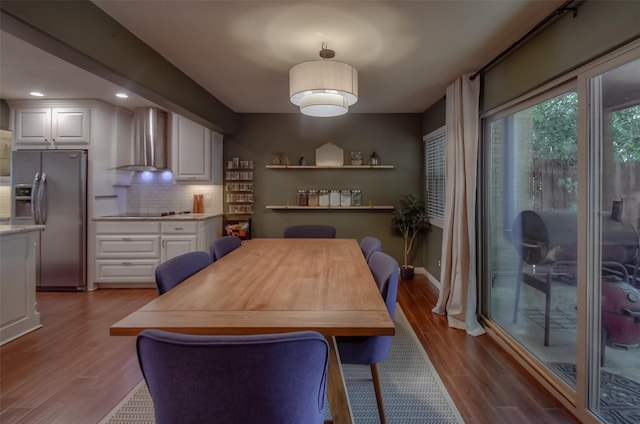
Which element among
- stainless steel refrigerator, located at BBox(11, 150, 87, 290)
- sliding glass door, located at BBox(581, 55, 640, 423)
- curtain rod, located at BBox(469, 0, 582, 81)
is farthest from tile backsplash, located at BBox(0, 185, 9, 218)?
sliding glass door, located at BBox(581, 55, 640, 423)

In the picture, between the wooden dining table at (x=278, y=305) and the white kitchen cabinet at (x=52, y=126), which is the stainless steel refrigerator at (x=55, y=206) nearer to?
the white kitchen cabinet at (x=52, y=126)

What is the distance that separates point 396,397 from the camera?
2.03 m

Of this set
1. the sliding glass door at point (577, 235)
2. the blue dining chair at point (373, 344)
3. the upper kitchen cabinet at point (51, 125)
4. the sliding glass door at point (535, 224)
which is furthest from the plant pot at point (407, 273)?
the upper kitchen cabinet at point (51, 125)

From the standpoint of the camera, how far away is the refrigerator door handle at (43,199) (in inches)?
154

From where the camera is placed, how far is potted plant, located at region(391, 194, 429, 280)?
4527 mm

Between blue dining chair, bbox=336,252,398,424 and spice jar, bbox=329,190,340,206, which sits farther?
spice jar, bbox=329,190,340,206

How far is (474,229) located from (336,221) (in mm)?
2204

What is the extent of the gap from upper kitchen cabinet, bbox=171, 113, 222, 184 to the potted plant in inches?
107

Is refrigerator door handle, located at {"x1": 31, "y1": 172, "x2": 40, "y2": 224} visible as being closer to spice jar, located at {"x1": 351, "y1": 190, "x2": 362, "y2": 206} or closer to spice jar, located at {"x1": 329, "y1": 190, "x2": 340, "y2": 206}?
spice jar, located at {"x1": 329, "y1": 190, "x2": 340, "y2": 206}

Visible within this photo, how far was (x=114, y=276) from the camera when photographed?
13.7ft

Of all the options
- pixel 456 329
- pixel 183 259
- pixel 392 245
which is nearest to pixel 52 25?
pixel 183 259

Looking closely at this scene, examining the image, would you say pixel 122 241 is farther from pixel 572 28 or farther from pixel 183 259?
pixel 572 28

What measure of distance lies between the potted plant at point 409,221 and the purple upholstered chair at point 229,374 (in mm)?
3794

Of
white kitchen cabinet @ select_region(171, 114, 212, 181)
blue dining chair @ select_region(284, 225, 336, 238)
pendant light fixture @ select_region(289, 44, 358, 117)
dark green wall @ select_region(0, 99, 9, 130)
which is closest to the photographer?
pendant light fixture @ select_region(289, 44, 358, 117)
